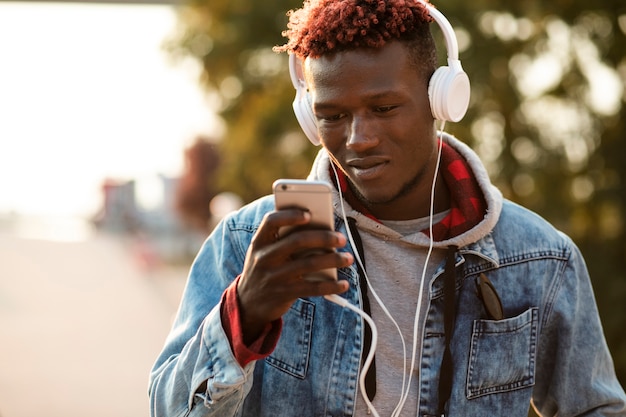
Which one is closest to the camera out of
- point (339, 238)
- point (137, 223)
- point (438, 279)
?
point (339, 238)

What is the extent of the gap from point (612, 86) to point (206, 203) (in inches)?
313

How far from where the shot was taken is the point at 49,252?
15.8 meters

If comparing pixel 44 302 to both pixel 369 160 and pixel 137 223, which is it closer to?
pixel 137 223

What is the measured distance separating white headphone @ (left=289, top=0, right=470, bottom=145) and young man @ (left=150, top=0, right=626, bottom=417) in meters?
0.03

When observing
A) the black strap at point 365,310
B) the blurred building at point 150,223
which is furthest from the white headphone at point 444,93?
the blurred building at point 150,223

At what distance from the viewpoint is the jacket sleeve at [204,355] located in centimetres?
184

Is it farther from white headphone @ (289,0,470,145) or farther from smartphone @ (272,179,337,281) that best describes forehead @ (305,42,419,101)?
smartphone @ (272,179,337,281)

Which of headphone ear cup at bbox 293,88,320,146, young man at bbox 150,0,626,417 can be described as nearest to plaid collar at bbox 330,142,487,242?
young man at bbox 150,0,626,417

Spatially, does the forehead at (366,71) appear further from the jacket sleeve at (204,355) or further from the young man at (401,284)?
the jacket sleeve at (204,355)

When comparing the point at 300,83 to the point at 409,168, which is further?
the point at 300,83

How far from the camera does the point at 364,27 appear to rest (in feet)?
6.66

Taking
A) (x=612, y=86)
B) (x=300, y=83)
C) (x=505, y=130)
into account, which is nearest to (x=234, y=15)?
(x=505, y=130)

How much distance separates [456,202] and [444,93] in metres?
0.33

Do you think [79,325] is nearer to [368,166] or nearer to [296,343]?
[296,343]
